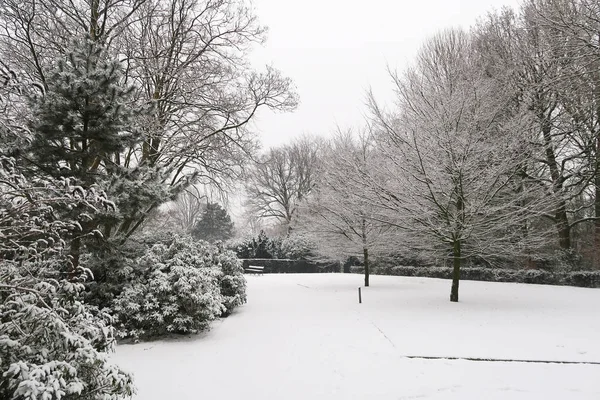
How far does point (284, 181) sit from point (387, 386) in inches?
1362

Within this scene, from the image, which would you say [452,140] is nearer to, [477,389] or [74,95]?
[477,389]

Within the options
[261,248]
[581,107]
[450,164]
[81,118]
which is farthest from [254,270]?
[81,118]

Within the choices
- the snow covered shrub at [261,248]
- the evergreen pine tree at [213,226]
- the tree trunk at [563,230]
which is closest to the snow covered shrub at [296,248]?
the snow covered shrub at [261,248]

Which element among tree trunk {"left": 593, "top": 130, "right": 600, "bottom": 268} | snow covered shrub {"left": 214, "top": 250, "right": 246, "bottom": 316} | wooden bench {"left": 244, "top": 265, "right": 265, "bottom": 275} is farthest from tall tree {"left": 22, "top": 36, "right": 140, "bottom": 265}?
wooden bench {"left": 244, "top": 265, "right": 265, "bottom": 275}

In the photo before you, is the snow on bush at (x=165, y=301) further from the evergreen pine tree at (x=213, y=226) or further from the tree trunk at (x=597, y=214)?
the evergreen pine tree at (x=213, y=226)

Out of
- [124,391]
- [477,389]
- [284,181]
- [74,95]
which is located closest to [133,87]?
[74,95]

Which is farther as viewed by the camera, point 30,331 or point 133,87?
point 133,87

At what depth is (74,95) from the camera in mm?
6383

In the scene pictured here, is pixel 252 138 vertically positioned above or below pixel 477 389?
above

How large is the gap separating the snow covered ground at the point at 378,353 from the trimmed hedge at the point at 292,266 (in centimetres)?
1647

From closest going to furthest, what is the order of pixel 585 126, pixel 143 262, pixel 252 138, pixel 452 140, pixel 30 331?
pixel 30 331
pixel 143 262
pixel 452 140
pixel 252 138
pixel 585 126

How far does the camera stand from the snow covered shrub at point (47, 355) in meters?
2.60

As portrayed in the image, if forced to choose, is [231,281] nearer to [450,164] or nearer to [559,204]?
[450,164]

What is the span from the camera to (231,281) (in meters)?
10.2
